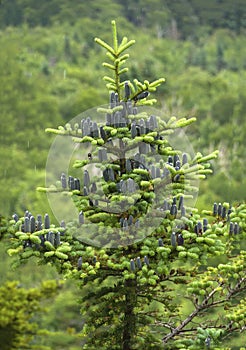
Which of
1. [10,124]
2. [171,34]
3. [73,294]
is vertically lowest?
[73,294]

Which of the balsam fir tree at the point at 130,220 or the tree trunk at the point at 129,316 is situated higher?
the balsam fir tree at the point at 130,220

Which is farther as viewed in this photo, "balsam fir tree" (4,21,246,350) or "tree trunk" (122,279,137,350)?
"tree trunk" (122,279,137,350)

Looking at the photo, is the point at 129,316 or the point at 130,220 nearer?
the point at 130,220

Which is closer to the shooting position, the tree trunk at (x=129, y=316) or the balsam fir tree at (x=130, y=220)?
the balsam fir tree at (x=130, y=220)

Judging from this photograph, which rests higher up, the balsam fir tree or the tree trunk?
the balsam fir tree

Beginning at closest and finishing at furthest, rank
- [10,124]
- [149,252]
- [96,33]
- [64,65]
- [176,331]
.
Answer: [149,252] → [176,331] → [10,124] → [64,65] → [96,33]

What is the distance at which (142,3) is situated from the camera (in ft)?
330

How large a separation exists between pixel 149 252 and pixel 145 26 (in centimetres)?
9512

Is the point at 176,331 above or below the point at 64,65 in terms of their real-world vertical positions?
below

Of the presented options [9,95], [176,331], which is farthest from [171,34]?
[176,331]

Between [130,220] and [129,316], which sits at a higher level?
[130,220]

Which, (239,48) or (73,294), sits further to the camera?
(239,48)

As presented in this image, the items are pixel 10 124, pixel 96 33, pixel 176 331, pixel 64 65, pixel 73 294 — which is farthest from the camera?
pixel 96 33

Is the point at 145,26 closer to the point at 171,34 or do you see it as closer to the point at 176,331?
the point at 171,34
